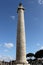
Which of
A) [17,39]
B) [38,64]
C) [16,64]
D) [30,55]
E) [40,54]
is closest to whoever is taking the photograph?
[16,64]

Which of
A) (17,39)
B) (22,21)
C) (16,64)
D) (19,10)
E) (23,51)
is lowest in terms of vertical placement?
(16,64)

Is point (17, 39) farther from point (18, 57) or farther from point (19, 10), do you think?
point (19, 10)

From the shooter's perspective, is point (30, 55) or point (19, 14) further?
point (30, 55)

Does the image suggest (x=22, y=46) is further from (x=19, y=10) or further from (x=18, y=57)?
(x=19, y=10)

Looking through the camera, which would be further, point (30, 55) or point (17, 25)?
point (30, 55)

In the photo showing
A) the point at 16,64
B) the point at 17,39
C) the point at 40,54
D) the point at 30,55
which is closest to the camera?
the point at 16,64

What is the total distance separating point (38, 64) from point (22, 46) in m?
29.9

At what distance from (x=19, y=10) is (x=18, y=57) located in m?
8.46

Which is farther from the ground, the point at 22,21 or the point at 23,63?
the point at 22,21

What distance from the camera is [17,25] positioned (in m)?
24.7

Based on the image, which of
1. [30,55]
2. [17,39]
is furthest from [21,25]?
[30,55]

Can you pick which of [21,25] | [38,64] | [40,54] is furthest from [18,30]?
[40,54]

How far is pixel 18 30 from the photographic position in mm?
24094

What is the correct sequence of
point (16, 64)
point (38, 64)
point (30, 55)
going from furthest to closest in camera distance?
point (30, 55) < point (38, 64) < point (16, 64)
